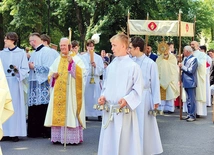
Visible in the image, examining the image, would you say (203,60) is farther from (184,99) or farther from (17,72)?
(17,72)

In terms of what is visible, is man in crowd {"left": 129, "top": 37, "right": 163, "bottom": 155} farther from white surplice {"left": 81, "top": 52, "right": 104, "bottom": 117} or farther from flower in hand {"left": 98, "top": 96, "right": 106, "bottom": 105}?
white surplice {"left": 81, "top": 52, "right": 104, "bottom": 117}

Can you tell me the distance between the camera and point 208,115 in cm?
1245

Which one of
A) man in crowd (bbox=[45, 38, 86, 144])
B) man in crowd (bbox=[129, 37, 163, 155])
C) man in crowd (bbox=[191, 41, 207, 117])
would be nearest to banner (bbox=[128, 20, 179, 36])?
man in crowd (bbox=[191, 41, 207, 117])

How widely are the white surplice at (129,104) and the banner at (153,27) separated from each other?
5368mm

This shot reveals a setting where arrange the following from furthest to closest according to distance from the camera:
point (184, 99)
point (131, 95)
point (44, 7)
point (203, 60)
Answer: point (44, 7) → point (184, 99) → point (203, 60) → point (131, 95)

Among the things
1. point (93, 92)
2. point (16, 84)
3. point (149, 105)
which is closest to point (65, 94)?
point (16, 84)

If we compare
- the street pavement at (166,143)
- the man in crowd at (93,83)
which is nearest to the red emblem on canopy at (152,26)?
the man in crowd at (93,83)

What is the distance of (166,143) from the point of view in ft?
27.4

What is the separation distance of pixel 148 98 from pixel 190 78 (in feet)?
14.5

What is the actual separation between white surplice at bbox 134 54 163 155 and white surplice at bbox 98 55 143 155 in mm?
1086

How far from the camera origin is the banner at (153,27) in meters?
11.0

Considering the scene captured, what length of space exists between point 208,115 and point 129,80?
732 centimetres

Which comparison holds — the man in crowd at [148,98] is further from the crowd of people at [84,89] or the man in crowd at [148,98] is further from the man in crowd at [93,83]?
the man in crowd at [93,83]

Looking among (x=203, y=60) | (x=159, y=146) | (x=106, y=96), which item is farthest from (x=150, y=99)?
(x=203, y=60)
